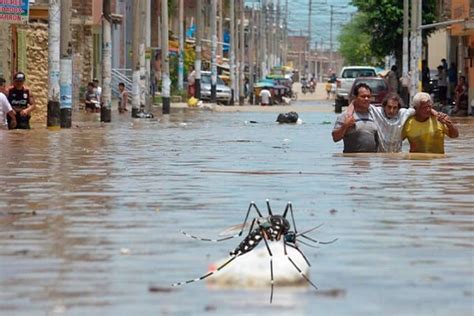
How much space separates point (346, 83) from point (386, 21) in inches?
366

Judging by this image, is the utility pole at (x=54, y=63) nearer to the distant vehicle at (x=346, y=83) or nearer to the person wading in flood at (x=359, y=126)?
the person wading in flood at (x=359, y=126)

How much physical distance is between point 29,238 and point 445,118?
9653mm

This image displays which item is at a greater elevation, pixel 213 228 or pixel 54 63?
pixel 54 63

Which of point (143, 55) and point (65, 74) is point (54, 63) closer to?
point (65, 74)

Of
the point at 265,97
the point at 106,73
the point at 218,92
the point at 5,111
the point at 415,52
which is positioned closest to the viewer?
the point at 5,111

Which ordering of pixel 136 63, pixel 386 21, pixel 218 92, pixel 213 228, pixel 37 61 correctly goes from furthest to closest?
pixel 218 92, pixel 386 21, pixel 136 63, pixel 37 61, pixel 213 228

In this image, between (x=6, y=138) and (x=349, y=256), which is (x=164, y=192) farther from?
(x=6, y=138)

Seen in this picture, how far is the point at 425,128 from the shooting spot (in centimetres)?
2092

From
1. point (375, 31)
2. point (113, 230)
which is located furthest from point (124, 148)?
point (375, 31)

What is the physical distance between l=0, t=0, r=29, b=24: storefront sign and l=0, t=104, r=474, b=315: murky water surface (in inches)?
593

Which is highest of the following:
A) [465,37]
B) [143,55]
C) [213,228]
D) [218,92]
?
[465,37]

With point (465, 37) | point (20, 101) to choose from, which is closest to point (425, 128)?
point (20, 101)

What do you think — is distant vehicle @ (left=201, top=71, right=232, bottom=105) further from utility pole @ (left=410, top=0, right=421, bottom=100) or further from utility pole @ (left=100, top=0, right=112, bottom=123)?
utility pole @ (left=100, top=0, right=112, bottom=123)

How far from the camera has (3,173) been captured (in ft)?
64.5
